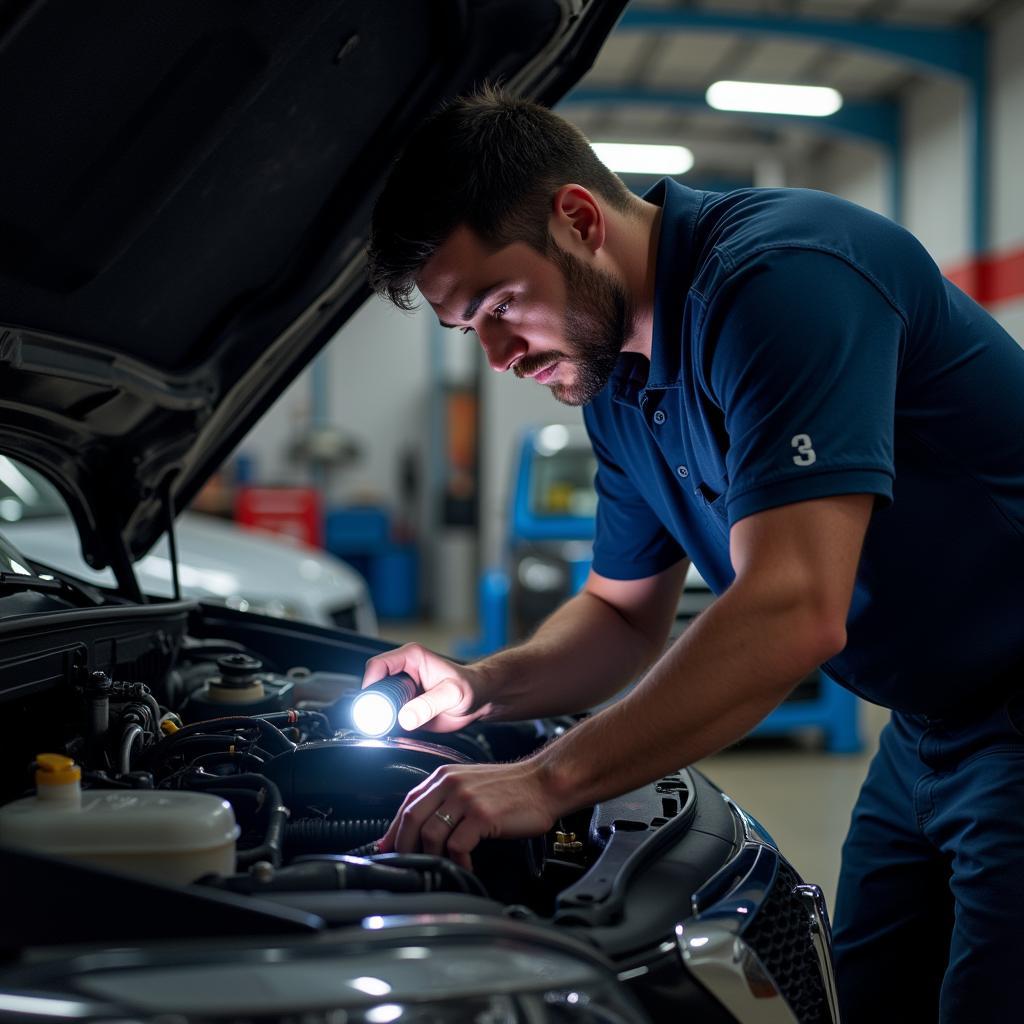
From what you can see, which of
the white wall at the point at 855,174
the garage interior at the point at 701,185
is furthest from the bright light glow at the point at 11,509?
the white wall at the point at 855,174

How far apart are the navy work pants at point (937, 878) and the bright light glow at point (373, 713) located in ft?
2.27

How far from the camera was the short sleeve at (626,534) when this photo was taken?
1726mm

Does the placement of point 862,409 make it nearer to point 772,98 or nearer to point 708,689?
point 708,689

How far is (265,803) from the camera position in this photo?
119 centimetres

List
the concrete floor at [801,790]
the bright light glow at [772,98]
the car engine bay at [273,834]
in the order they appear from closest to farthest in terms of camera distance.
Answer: the car engine bay at [273,834]
the concrete floor at [801,790]
the bright light glow at [772,98]

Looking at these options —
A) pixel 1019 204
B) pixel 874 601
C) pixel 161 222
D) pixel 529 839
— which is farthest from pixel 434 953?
pixel 1019 204

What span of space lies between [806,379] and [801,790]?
3.43 m

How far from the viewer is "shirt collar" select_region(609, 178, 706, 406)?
1.33 metres

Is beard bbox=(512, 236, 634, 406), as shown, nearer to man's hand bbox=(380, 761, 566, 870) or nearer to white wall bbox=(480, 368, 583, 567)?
man's hand bbox=(380, 761, 566, 870)

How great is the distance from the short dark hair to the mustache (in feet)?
0.46

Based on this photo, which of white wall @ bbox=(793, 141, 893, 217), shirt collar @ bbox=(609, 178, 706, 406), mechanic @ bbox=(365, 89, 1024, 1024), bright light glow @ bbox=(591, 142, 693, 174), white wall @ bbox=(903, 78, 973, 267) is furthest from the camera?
bright light glow @ bbox=(591, 142, 693, 174)

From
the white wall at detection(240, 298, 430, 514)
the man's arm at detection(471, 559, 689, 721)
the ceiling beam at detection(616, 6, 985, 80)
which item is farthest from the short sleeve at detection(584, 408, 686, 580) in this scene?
the white wall at detection(240, 298, 430, 514)

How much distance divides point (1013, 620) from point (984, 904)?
0.33 meters

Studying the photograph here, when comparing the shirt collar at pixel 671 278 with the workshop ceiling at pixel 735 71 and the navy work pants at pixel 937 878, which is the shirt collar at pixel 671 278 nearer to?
the navy work pants at pixel 937 878
